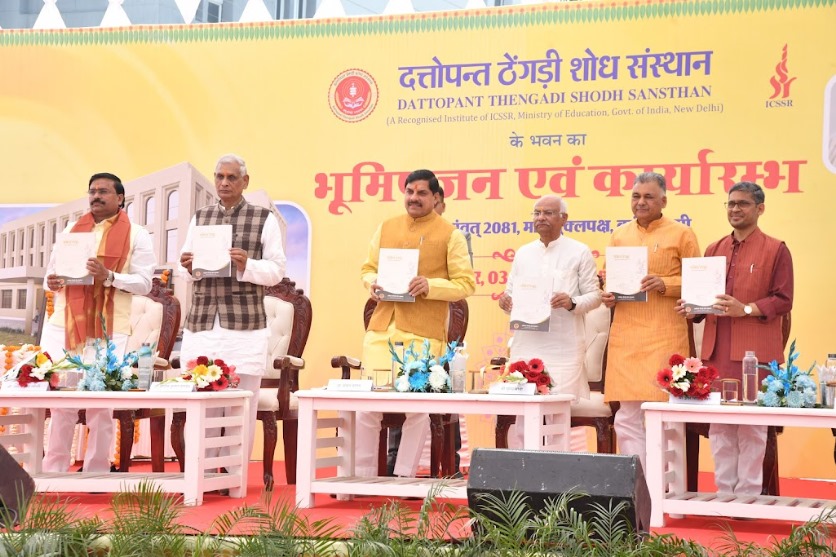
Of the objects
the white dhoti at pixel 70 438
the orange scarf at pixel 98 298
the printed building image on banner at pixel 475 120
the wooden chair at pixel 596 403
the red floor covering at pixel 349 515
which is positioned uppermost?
the printed building image on banner at pixel 475 120

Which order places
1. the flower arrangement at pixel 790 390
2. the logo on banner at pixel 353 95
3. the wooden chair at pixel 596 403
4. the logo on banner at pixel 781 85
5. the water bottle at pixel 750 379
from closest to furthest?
the flower arrangement at pixel 790 390
the water bottle at pixel 750 379
the wooden chair at pixel 596 403
the logo on banner at pixel 781 85
the logo on banner at pixel 353 95

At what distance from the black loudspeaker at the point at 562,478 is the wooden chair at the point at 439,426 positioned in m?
1.72

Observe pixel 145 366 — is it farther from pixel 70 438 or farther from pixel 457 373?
pixel 457 373

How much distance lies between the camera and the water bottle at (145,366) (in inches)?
198

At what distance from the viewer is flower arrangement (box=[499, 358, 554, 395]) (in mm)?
4656

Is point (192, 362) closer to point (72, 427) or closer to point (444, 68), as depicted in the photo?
point (72, 427)

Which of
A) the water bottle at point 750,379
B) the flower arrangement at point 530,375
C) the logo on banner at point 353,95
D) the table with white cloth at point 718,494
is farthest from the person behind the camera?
the logo on banner at point 353,95

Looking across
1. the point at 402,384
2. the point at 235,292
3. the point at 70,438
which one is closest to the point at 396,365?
the point at 402,384

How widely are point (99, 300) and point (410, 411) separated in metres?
1.74

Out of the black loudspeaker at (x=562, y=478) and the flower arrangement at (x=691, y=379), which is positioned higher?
the flower arrangement at (x=691, y=379)

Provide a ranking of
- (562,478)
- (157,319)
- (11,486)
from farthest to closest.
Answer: (157,319) < (11,486) < (562,478)

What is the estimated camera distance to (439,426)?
17.0 ft

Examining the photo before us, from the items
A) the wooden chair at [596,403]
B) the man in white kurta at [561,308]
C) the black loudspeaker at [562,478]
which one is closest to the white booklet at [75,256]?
the man in white kurta at [561,308]

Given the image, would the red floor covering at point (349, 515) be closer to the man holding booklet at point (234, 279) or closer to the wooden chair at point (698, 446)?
the wooden chair at point (698, 446)
